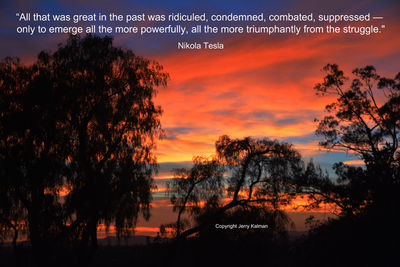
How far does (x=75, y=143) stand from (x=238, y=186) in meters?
8.92

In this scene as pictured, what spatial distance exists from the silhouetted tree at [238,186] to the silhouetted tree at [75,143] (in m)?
4.04

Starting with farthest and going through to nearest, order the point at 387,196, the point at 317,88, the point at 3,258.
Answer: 1. the point at 3,258
2. the point at 317,88
3. the point at 387,196

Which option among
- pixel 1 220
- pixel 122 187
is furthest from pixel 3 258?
pixel 122 187

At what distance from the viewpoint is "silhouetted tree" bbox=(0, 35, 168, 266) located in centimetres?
1816

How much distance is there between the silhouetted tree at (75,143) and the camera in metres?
18.2

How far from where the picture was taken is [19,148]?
18297 mm

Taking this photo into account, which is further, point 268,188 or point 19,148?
point 268,188

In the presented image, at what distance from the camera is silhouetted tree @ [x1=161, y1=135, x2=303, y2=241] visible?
21.2 m

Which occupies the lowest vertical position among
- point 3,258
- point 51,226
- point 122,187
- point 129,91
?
point 3,258

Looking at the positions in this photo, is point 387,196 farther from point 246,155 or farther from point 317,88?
point 317,88

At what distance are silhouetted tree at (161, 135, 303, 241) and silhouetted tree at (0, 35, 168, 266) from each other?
A: 4.04 m

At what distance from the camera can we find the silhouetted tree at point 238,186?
21203 millimetres

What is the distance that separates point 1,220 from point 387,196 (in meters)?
19.3

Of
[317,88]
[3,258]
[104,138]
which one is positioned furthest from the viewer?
[3,258]
